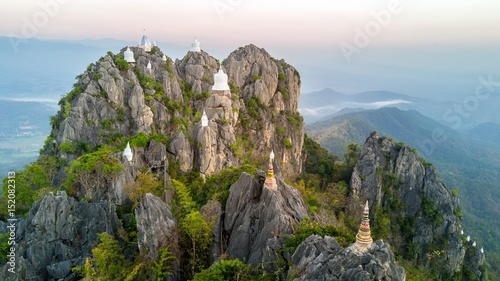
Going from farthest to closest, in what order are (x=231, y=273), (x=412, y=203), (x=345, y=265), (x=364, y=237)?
1. (x=412, y=203)
2. (x=231, y=273)
3. (x=364, y=237)
4. (x=345, y=265)

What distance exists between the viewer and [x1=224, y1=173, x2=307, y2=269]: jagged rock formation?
1325 centimetres

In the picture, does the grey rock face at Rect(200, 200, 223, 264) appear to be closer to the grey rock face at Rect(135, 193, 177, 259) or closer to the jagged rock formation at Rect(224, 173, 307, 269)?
the jagged rock formation at Rect(224, 173, 307, 269)

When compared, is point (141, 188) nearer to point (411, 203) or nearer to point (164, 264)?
point (164, 264)

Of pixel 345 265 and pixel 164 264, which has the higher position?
pixel 345 265

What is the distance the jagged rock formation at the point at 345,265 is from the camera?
29.7 ft

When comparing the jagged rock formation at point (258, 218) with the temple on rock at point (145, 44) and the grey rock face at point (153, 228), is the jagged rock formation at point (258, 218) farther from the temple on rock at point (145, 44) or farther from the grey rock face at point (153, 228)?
the temple on rock at point (145, 44)

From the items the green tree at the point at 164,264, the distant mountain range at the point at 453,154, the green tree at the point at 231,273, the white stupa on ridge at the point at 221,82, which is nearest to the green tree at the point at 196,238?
the green tree at the point at 164,264

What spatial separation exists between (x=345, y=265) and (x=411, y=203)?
40458mm

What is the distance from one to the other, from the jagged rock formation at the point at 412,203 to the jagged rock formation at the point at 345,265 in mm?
33397

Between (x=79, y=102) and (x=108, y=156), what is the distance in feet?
48.7

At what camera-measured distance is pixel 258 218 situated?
1482cm

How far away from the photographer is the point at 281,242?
498 inches

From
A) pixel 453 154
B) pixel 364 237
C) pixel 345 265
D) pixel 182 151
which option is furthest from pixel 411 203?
pixel 453 154

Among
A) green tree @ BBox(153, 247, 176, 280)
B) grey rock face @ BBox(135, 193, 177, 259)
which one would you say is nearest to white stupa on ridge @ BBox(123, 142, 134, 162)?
grey rock face @ BBox(135, 193, 177, 259)
